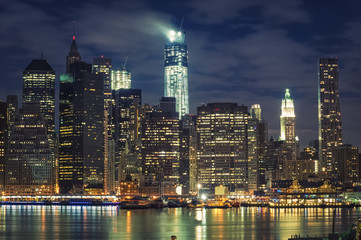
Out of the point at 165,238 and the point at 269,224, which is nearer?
the point at 165,238

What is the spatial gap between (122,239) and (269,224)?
45.2 metres

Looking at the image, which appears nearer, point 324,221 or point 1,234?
point 1,234

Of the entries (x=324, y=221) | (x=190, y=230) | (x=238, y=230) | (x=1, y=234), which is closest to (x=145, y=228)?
(x=190, y=230)

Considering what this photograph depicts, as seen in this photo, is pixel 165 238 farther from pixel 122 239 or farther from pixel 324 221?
pixel 324 221

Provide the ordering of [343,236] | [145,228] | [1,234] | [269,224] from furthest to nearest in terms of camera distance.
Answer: [269,224] → [145,228] → [1,234] → [343,236]

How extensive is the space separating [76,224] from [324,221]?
56752 millimetres

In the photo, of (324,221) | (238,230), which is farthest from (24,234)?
(324,221)

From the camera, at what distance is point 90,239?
130 m

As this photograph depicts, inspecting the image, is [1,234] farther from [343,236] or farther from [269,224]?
[343,236]

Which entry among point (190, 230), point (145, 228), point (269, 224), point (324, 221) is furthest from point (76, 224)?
point (324, 221)

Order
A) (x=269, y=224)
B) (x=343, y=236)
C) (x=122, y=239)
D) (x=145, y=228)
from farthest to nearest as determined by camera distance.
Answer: (x=269, y=224), (x=145, y=228), (x=122, y=239), (x=343, y=236)

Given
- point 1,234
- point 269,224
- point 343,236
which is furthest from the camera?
point 269,224

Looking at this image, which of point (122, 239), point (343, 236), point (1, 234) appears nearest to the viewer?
point (343, 236)

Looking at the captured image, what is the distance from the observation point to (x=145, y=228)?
15225 cm
